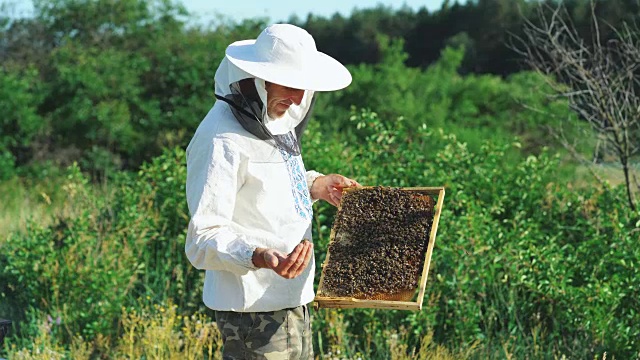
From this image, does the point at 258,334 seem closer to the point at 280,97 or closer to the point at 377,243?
the point at 377,243

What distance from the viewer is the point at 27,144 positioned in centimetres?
1152

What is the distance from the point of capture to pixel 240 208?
3145 mm

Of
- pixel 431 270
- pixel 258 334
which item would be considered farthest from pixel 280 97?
pixel 431 270

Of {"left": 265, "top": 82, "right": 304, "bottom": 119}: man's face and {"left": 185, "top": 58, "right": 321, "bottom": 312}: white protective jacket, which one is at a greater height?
{"left": 265, "top": 82, "right": 304, "bottom": 119}: man's face

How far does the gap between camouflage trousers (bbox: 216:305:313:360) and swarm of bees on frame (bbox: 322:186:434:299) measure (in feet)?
0.69

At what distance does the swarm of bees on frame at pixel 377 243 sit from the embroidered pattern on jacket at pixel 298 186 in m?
0.23

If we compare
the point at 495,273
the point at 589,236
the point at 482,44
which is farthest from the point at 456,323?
the point at 482,44

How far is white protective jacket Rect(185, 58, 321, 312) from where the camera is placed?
9.64ft

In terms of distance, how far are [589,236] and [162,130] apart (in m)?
7.41

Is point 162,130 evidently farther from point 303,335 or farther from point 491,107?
point 303,335

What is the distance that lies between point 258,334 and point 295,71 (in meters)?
0.92

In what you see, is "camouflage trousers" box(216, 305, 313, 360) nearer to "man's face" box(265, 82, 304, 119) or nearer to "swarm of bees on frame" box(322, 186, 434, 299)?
"swarm of bees on frame" box(322, 186, 434, 299)

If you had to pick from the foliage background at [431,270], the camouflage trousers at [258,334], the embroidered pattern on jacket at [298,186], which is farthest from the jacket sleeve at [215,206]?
the foliage background at [431,270]

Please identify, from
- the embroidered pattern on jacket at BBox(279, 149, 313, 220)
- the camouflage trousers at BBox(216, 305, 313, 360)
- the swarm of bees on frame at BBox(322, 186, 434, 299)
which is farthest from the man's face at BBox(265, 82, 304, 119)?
the camouflage trousers at BBox(216, 305, 313, 360)
